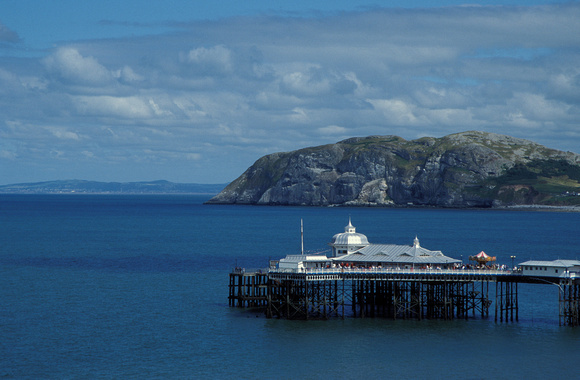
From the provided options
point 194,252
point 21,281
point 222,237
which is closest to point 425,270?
point 21,281

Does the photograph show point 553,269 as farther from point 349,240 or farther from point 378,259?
point 349,240

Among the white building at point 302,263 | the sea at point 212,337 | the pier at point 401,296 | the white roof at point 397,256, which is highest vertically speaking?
the white roof at point 397,256

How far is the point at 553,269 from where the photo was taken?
77.5 metres

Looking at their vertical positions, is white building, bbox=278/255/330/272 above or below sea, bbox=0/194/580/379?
above

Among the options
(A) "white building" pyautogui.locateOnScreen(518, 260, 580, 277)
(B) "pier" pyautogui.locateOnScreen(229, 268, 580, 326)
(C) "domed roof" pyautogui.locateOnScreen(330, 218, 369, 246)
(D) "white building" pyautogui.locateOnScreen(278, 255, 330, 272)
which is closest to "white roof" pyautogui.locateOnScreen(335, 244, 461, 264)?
(D) "white building" pyautogui.locateOnScreen(278, 255, 330, 272)

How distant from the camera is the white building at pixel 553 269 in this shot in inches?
3024

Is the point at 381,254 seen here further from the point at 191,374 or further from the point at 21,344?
the point at 21,344

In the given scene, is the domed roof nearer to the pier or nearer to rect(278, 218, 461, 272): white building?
rect(278, 218, 461, 272): white building

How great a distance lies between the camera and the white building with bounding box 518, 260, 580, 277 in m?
76.8

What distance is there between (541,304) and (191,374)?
45848mm

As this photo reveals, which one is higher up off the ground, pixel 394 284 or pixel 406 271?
pixel 406 271

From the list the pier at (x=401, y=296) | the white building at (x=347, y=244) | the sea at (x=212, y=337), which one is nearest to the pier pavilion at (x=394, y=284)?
the pier at (x=401, y=296)

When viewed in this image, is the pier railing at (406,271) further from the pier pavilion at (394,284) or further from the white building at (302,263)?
the white building at (302,263)

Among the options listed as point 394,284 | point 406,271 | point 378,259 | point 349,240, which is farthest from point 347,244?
point 406,271
